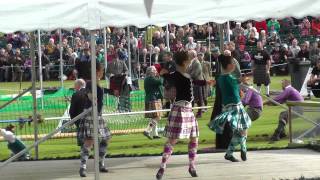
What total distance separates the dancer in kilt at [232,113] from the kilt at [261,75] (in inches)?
620

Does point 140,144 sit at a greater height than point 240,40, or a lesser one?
lesser

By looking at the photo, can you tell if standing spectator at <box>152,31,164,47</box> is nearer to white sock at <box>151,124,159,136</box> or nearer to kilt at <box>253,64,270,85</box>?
kilt at <box>253,64,270,85</box>

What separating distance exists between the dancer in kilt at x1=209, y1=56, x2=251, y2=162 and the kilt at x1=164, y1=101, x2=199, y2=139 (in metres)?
1.30

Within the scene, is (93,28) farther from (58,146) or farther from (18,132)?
(18,132)

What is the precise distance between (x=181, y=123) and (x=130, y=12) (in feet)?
7.13

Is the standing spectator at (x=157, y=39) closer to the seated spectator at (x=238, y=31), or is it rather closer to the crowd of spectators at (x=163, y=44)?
the crowd of spectators at (x=163, y=44)

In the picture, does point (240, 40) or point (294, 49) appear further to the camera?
point (240, 40)

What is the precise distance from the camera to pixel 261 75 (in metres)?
28.3

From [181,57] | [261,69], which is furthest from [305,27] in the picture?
[181,57]

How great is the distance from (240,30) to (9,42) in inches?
526

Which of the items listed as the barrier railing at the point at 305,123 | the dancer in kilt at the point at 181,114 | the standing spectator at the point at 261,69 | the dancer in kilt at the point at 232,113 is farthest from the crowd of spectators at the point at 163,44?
the dancer in kilt at the point at 181,114

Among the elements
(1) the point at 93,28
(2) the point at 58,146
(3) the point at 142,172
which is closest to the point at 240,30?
(2) the point at 58,146

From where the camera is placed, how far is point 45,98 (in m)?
25.7

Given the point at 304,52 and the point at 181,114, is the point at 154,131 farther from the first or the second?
the point at 304,52
